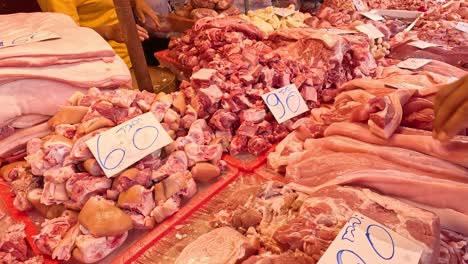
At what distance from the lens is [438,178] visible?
145 cm

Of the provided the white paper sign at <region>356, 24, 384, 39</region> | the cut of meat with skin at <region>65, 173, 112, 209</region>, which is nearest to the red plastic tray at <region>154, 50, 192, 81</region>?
the white paper sign at <region>356, 24, 384, 39</region>

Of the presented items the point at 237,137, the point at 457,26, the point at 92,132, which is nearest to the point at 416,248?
the point at 237,137

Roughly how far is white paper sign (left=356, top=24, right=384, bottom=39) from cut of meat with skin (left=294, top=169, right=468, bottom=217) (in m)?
1.76

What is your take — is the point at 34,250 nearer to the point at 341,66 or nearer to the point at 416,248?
the point at 416,248

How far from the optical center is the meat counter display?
1.35m

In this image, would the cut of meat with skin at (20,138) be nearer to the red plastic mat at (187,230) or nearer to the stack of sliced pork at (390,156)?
the red plastic mat at (187,230)

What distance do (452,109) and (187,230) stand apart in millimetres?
1082

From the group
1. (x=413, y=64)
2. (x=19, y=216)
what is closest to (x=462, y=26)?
(x=413, y=64)

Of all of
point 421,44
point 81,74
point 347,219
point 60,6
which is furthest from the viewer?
point 60,6

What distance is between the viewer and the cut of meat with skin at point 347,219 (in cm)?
121

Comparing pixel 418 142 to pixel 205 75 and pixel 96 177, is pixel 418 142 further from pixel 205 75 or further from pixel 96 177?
pixel 96 177

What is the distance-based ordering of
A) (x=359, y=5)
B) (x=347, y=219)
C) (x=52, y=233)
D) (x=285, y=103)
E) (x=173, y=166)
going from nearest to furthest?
1. (x=347, y=219)
2. (x=52, y=233)
3. (x=173, y=166)
4. (x=285, y=103)
5. (x=359, y=5)

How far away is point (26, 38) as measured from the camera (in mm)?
2141

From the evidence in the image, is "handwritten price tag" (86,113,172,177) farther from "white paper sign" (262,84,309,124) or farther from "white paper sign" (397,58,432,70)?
"white paper sign" (397,58,432,70)
